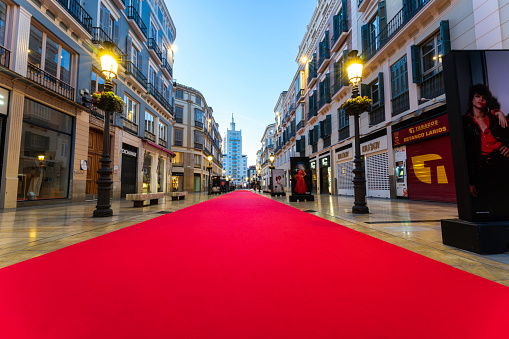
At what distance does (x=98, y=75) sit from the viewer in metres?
14.2

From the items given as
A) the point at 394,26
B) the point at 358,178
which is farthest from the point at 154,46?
the point at 358,178

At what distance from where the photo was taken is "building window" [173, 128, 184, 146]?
1417 inches

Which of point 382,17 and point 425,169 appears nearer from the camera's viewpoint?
point 425,169

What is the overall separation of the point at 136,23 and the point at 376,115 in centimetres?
1810

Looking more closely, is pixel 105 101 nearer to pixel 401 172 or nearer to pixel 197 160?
pixel 401 172

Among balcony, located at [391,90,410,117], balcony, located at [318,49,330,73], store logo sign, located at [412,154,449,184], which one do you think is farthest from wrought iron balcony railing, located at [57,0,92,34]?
store logo sign, located at [412,154,449,184]

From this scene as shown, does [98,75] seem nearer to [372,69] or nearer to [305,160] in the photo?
[305,160]

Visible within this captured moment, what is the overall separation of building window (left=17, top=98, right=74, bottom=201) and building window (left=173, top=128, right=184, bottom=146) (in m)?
24.4

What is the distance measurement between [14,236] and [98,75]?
44.5ft

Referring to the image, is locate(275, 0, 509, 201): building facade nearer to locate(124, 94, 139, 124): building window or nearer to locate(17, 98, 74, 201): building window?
locate(124, 94, 139, 124): building window

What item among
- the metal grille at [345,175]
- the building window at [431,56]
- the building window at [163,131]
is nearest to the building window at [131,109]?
the building window at [163,131]

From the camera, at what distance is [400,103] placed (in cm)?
1217

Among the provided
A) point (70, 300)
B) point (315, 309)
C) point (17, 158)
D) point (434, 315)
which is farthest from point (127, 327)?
point (17, 158)

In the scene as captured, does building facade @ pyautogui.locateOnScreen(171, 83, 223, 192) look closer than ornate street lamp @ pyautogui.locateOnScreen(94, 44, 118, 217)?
No
